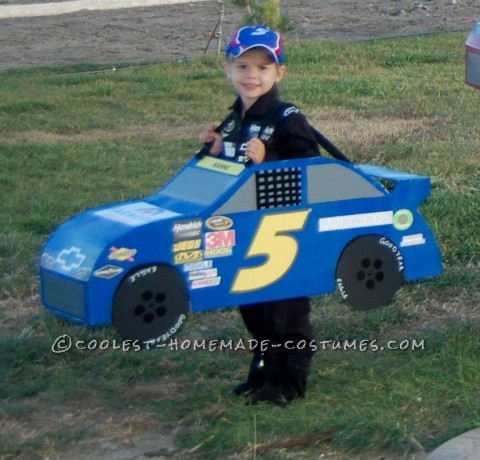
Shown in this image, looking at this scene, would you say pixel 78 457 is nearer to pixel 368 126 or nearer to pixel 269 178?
pixel 269 178

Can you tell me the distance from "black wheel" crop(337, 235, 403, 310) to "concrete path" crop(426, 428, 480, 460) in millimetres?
619

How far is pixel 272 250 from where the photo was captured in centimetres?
401

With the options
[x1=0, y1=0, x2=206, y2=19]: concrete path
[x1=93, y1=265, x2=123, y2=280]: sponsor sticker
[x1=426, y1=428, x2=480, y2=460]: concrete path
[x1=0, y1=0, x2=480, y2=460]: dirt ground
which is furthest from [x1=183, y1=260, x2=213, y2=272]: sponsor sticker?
[x1=0, y1=0, x2=206, y2=19]: concrete path

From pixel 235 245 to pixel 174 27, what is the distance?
14.4m

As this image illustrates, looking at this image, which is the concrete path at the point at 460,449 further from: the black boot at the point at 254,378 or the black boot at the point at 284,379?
the black boot at the point at 254,378

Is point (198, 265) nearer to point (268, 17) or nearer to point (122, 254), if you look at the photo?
point (122, 254)

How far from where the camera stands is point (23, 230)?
22.8 ft

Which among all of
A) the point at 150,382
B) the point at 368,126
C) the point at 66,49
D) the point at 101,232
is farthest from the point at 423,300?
the point at 66,49

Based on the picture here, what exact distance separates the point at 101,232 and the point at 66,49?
41.1 feet

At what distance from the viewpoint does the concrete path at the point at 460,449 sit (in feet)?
12.1

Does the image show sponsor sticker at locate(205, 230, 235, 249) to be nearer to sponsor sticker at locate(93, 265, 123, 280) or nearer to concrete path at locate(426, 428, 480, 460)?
sponsor sticker at locate(93, 265, 123, 280)

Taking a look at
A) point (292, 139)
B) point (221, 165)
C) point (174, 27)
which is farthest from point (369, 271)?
point (174, 27)

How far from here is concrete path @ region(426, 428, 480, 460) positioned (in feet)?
12.1

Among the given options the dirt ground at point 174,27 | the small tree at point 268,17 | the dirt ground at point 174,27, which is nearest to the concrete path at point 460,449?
the small tree at point 268,17
